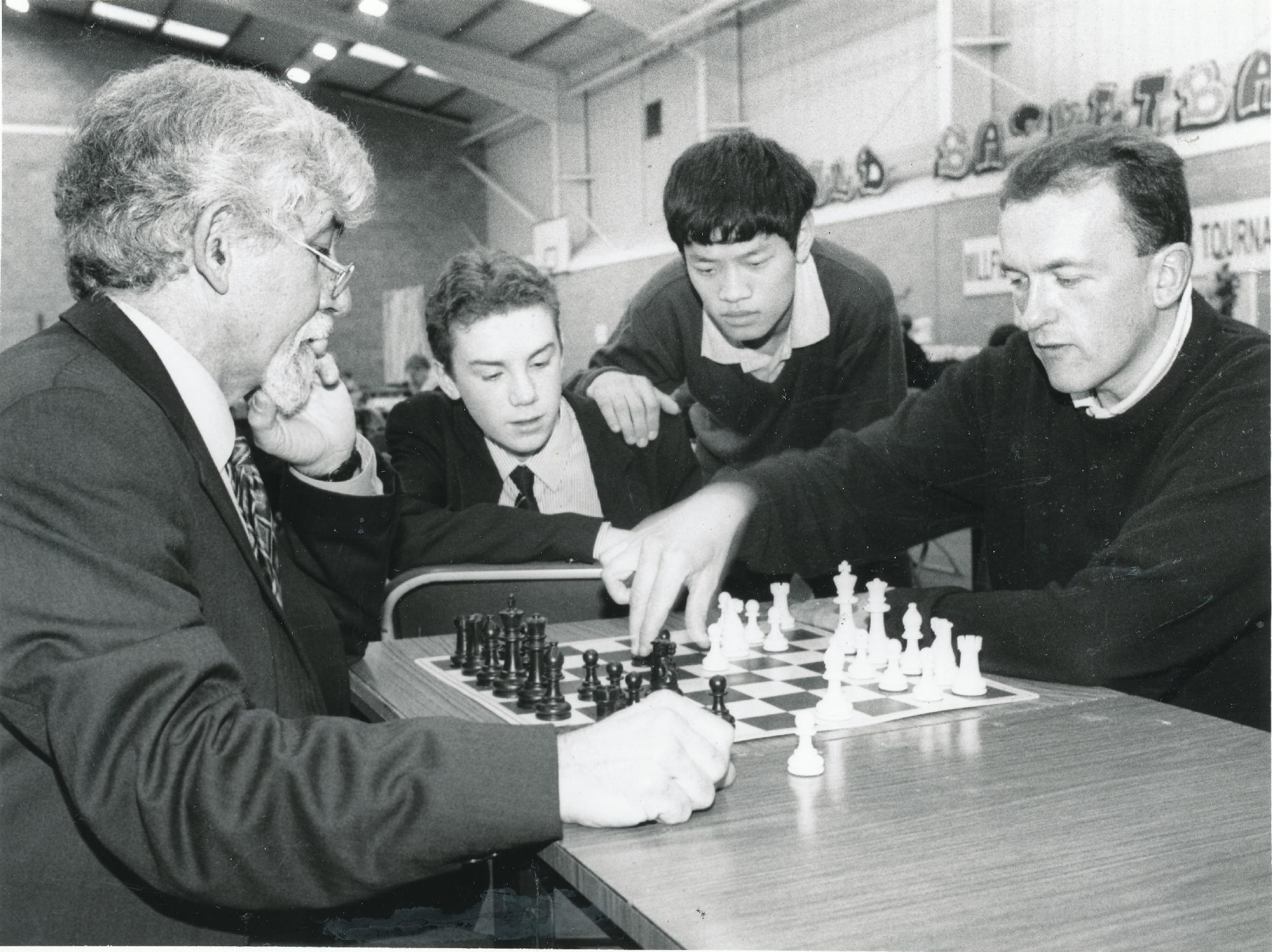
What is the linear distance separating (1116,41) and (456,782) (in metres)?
3.72

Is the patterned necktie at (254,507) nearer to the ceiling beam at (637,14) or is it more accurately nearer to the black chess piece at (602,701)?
the black chess piece at (602,701)

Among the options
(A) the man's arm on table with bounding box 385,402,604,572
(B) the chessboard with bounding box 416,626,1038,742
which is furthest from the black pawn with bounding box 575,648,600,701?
(A) the man's arm on table with bounding box 385,402,604,572

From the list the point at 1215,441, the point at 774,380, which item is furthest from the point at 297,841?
the point at 774,380

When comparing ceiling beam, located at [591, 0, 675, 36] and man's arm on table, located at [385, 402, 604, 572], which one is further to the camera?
ceiling beam, located at [591, 0, 675, 36]

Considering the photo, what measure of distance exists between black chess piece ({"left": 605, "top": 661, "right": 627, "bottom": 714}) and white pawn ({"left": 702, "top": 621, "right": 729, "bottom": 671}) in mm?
230

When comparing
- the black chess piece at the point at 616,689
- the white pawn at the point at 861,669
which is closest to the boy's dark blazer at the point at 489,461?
the white pawn at the point at 861,669

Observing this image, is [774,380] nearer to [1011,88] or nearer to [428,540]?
[428,540]

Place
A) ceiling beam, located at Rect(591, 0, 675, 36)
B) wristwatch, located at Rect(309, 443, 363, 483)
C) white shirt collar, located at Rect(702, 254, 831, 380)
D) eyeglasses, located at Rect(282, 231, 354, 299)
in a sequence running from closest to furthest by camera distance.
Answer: eyeglasses, located at Rect(282, 231, 354, 299), wristwatch, located at Rect(309, 443, 363, 483), white shirt collar, located at Rect(702, 254, 831, 380), ceiling beam, located at Rect(591, 0, 675, 36)

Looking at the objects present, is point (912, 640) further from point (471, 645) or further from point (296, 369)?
point (296, 369)

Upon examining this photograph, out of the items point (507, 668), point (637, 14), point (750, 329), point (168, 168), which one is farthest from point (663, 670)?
point (637, 14)

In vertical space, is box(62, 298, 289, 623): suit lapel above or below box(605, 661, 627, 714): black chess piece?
above

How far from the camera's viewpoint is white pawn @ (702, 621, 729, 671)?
1.59 meters

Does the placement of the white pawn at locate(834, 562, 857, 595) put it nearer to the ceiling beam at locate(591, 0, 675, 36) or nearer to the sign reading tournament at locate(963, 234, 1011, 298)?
the ceiling beam at locate(591, 0, 675, 36)

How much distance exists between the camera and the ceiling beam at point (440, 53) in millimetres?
2572
